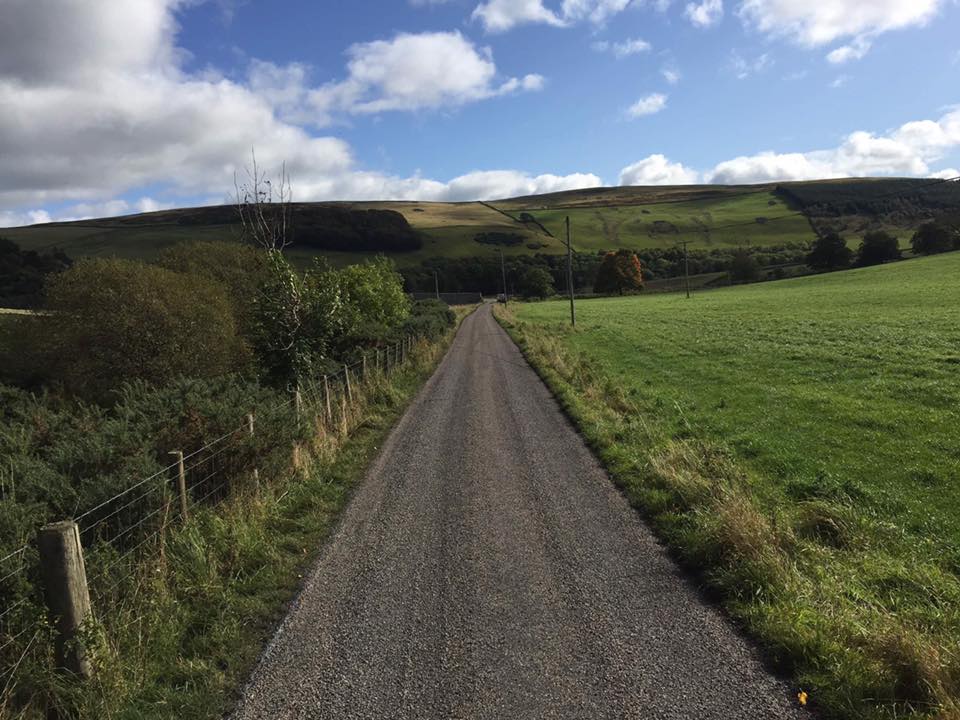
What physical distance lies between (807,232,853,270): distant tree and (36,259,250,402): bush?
114 m

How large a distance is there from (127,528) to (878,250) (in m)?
122

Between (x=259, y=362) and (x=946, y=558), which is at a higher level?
(x=259, y=362)

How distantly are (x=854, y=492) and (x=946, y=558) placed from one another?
214cm

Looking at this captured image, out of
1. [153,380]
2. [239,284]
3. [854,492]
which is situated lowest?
[854,492]

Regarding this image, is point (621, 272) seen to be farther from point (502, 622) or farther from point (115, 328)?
point (502, 622)

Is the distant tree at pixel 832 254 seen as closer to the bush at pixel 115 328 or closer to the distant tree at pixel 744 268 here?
the distant tree at pixel 744 268

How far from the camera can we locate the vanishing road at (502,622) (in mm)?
4172

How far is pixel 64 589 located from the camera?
4.31 m

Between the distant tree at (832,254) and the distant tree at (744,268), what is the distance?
10.1m

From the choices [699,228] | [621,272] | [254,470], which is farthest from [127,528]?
[699,228]

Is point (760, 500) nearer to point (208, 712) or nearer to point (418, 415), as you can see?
point (208, 712)

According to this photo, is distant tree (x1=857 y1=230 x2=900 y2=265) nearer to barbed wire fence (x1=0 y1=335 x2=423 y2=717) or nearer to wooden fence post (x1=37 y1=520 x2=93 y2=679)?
barbed wire fence (x1=0 y1=335 x2=423 y2=717)

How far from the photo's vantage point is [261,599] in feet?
18.9

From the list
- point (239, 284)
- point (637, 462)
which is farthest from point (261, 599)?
point (239, 284)
